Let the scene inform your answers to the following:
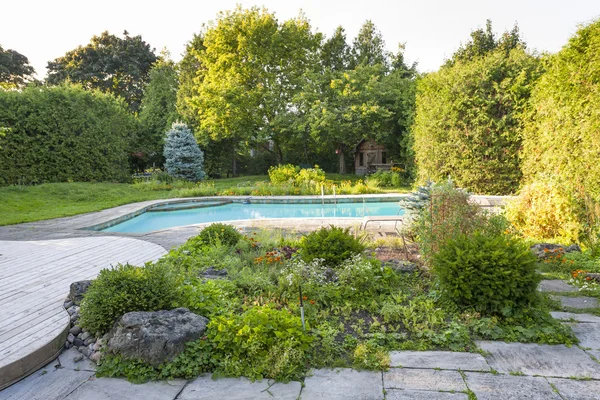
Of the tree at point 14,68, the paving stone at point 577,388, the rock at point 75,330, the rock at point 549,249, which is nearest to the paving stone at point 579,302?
the rock at point 549,249

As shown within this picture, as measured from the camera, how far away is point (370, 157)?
68.0 feet

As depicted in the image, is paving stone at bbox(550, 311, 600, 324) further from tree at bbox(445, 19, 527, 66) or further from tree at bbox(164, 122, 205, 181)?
tree at bbox(445, 19, 527, 66)

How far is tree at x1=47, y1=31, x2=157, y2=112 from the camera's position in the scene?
→ 27.8m

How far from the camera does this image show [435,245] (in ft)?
13.9

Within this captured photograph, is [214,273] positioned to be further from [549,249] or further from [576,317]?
[549,249]

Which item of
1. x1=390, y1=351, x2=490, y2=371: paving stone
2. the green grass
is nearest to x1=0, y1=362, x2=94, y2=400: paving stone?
x1=390, y1=351, x2=490, y2=371: paving stone

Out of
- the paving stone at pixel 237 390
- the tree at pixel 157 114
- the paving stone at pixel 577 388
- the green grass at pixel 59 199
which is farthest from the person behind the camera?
the tree at pixel 157 114

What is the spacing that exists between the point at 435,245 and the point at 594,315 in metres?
1.54

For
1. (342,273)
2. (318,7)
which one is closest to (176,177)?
(318,7)

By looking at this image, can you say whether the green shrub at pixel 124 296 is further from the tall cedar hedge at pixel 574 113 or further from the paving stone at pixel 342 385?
the tall cedar hedge at pixel 574 113

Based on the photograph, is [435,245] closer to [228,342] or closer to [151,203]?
[228,342]

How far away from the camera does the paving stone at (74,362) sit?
2572mm

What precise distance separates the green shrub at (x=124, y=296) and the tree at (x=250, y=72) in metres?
15.9

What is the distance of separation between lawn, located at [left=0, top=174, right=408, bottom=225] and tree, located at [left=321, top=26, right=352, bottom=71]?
1148cm
